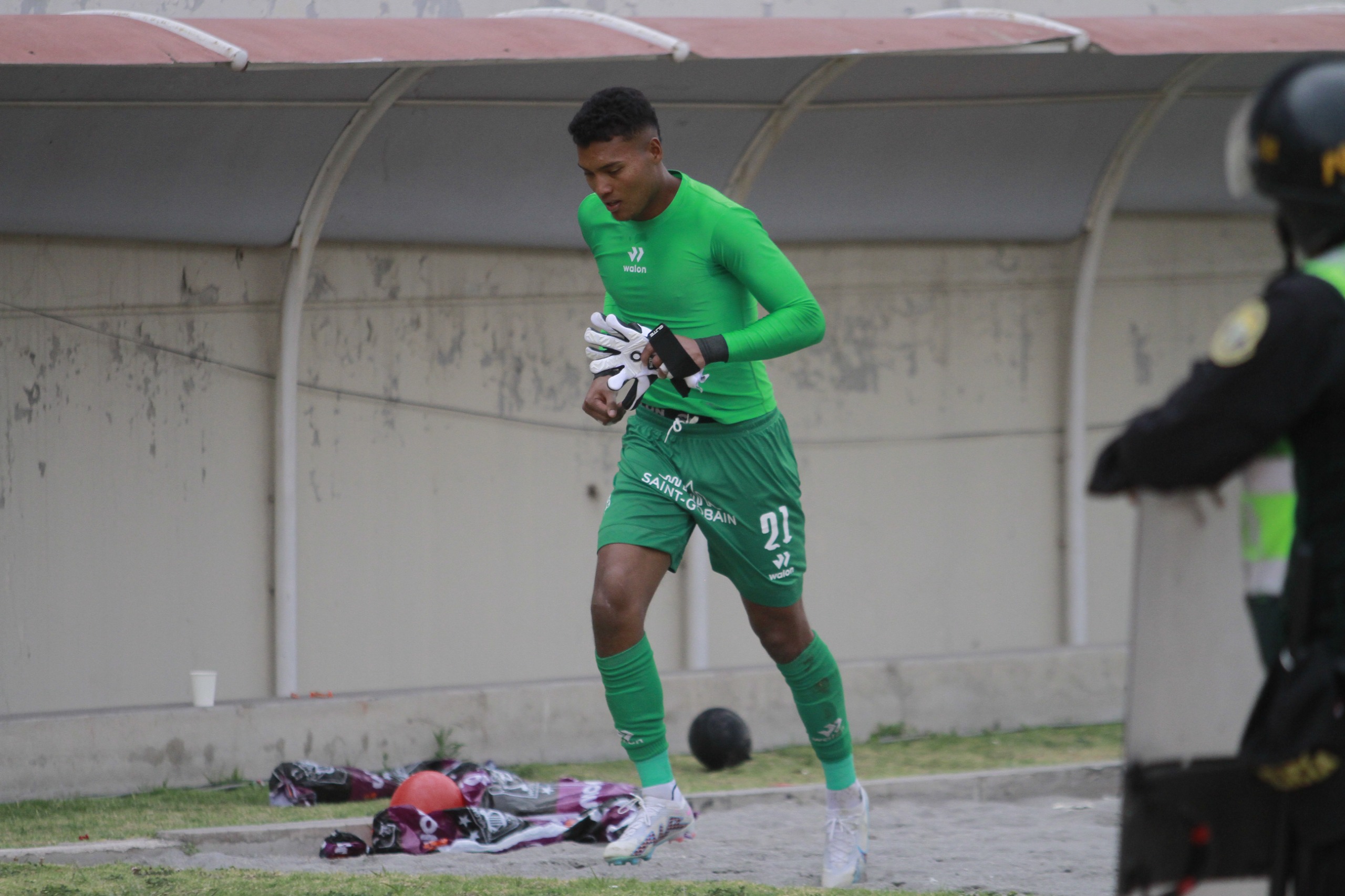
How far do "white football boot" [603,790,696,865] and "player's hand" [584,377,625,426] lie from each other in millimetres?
1100

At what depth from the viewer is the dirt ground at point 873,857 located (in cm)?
490

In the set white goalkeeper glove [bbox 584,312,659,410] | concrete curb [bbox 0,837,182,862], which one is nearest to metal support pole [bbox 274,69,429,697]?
concrete curb [bbox 0,837,182,862]

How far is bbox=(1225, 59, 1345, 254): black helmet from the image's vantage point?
2.52m

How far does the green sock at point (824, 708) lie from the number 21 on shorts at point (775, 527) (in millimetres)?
389

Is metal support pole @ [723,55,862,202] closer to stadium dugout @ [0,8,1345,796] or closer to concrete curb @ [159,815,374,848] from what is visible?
stadium dugout @ [0,8,1345,796]

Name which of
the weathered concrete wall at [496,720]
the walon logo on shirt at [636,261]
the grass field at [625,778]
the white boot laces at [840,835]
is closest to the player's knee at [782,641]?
the white boot laces at [840,835]

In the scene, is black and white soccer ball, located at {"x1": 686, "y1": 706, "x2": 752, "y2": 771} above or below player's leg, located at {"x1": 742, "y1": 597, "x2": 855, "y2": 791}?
below

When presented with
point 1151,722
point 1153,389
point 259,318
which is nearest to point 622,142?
point 1151,722

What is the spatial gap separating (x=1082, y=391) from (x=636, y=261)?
5.48 m

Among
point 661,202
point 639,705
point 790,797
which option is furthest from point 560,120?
point 639,705

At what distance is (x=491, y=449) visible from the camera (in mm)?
8812

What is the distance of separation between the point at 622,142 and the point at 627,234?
0.31 metres

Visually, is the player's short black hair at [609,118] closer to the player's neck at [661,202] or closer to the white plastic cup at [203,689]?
the player's neck at [661,202]

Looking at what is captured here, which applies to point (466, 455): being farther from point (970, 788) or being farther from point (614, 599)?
point (614, 599)
